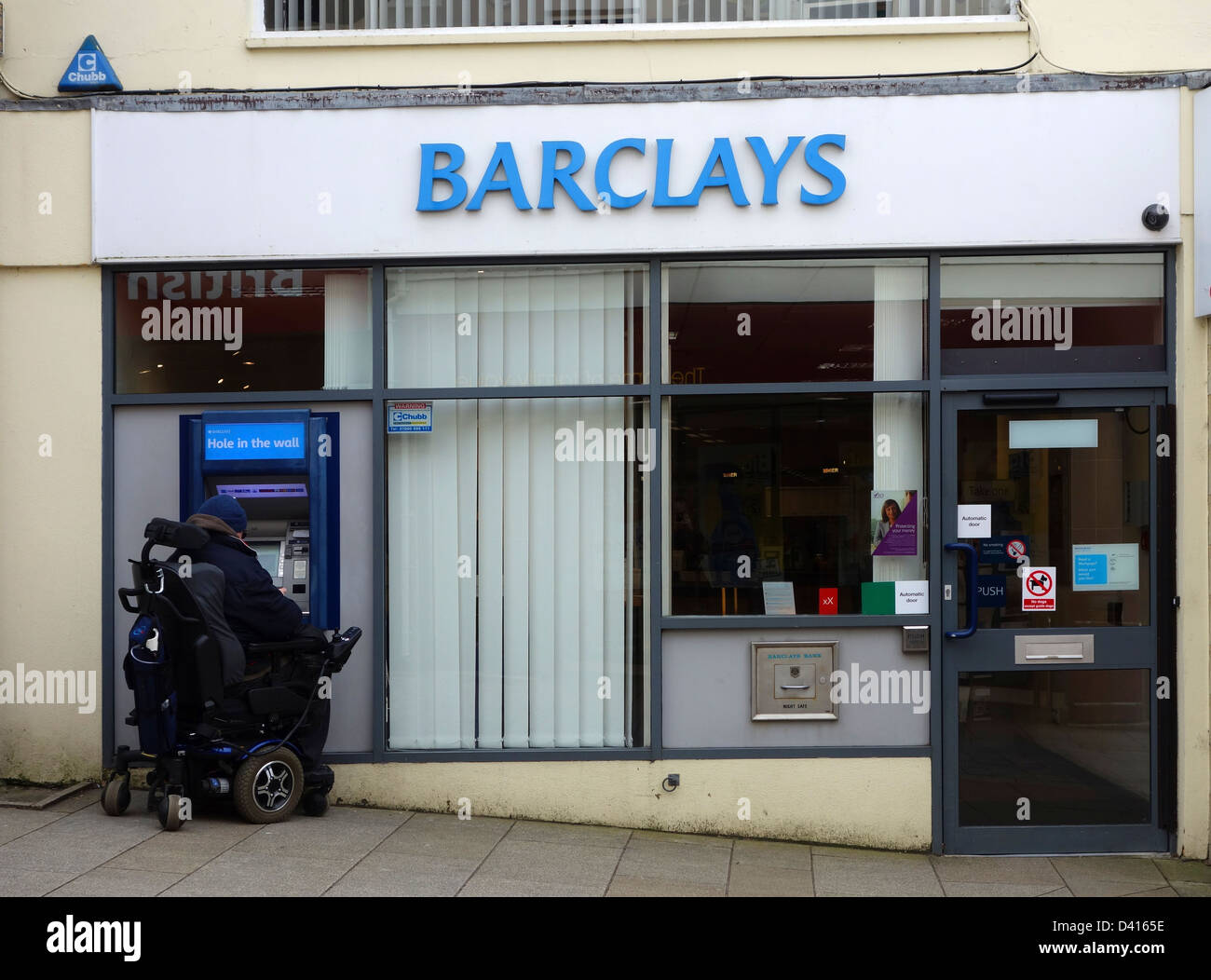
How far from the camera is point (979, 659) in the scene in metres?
5.96

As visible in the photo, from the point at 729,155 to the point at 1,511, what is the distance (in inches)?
170

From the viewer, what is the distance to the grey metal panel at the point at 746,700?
5992mm

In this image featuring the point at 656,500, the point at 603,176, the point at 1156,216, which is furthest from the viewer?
the point at 656,500

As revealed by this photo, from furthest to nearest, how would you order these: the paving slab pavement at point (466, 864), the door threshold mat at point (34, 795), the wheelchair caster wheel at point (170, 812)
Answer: the door threshold mat at point (34, 795) → the wheelchair caster wheel at point (170, 812) → the paving slab pavement at point (466, 864)

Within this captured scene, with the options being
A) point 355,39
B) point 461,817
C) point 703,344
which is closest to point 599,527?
point 703,344

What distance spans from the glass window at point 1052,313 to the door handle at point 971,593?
3.06 ft

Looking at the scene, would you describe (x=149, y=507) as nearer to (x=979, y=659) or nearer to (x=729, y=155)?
(x=729, y=155)

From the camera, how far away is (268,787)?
560 cm

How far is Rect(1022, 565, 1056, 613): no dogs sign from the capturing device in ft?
19.6

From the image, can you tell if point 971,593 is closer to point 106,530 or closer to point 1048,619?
point 1048,619

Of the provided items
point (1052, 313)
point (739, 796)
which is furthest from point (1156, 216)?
point (739, 796)

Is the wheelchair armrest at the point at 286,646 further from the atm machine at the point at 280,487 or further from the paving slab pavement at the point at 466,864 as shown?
the paving slab pavement at the point at 466,864

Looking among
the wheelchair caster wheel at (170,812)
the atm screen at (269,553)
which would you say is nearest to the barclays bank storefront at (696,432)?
the atm screen at (269,553)

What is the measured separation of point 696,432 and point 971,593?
168 cm
